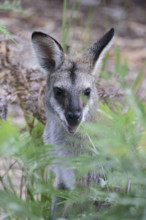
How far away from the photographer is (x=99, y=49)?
356 cm

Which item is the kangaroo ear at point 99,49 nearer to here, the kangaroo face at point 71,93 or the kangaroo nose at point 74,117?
the kangaroo face at point 71,93

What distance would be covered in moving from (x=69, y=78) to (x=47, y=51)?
422mm

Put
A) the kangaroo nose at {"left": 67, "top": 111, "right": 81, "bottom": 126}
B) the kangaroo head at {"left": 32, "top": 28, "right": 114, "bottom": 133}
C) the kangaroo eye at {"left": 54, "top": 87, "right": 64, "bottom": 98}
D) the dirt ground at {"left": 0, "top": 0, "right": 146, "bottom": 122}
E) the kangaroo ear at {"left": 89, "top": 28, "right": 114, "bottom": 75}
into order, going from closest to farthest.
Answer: the kangaroo nose at {"left": 67, "top": 111, "right": 81, "bottom": 126} < the kangaroo head at {"left": 32, "top": 28, "right": 114, "bottom": 133} < the kangaroo eye at {"left": 54, "top": 87, "right": 64, "bottom": 98} < the kangaroo ear at {"left": 89, "top": 28, "right": 114, "bottom": 75} < the dirt ground at {"left": 0, "top": 0, "right": 146, "bottom": 122}

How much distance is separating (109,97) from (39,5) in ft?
20.4

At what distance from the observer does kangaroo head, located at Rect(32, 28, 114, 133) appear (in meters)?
3.12

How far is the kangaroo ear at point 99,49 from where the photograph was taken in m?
3.46

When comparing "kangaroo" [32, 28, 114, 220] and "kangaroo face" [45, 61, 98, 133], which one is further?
"kangaroo" [32, 28, 114, 220]

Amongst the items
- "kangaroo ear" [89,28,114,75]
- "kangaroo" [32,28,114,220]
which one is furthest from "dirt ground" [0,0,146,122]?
"kangaroo" [32,28,114,220]

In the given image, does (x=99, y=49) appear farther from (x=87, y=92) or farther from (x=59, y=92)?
(x=59, y=92)

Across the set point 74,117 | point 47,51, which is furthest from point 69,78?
point 74,117

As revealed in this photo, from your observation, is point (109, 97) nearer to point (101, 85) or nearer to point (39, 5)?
point (101, 85)

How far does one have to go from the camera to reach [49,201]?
343 cm

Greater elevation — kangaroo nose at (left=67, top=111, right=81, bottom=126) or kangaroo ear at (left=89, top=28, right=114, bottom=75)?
kangaroo ear at (left=89, top=28, right=114, bottom=75)

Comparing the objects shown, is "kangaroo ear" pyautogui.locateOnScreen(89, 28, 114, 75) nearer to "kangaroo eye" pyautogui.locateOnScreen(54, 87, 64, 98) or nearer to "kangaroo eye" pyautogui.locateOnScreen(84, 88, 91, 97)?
"kangaroo eye" pyautogui.locateOnScreen(84, 88, 91, 97)
